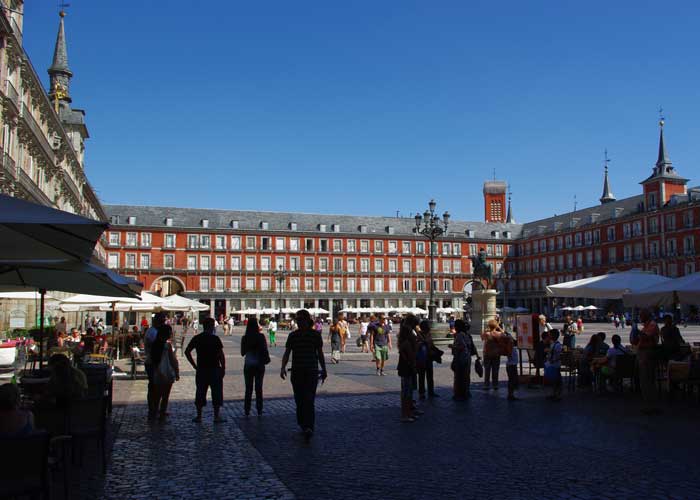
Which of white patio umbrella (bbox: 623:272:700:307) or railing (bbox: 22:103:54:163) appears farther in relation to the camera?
railing (bbox: 22:103:54:163)

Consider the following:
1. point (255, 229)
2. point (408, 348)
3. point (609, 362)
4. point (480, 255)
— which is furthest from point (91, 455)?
point (255, 229)

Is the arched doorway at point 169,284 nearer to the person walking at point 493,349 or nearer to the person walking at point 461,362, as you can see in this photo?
the person walking at point 493,349

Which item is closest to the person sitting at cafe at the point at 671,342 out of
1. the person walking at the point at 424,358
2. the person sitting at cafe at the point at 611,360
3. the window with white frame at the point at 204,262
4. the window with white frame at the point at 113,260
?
the person sitting at cafe at the point at 611,360

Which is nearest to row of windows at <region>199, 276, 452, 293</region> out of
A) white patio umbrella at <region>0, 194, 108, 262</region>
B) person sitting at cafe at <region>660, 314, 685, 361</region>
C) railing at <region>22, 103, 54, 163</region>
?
railing at <region>22, 103, 54, 163</region>

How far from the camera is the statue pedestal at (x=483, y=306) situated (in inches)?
1192

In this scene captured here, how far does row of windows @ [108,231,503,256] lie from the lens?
68.9 meters

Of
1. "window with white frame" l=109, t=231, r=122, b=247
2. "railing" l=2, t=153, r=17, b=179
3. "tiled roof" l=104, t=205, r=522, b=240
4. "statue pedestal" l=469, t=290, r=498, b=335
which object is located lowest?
"statue pedestal" l=469, t=290, r=498, b=335

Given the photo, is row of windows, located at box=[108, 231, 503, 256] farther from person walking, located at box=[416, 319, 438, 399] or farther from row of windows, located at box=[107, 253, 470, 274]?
person walking, located at box=[416, 319, 438, 399]

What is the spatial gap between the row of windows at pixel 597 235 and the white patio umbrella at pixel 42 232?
201 feet

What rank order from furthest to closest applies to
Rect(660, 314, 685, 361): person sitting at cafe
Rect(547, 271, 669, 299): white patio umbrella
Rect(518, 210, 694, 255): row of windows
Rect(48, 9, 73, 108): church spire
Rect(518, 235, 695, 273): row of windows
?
Rect(518, 210, 694, 255): row of windows → Rect(518, 235, 695, 273): row of windows → Rect(48, 9, 73, 108): church spire → Rect(547, 271, 669, 299): white patio umbrella → Rect(660, 314, 685, 361): person sitting at cafe

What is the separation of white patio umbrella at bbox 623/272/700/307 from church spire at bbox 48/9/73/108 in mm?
45581

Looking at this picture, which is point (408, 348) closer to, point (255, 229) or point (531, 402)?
point (531, 402)

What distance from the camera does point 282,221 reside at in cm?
7519

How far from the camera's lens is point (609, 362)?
38.3 ft
